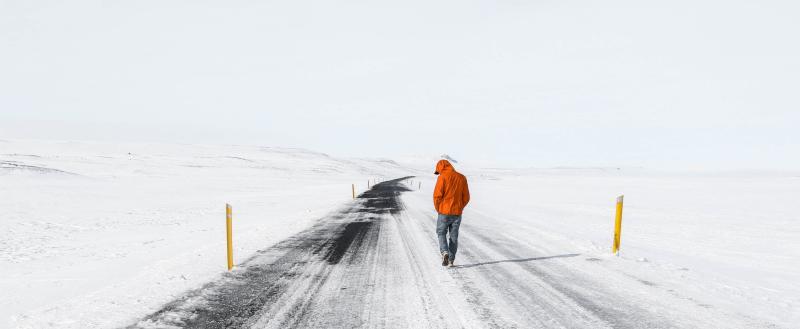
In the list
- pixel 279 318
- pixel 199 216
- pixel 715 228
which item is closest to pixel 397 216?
pixel 199 216

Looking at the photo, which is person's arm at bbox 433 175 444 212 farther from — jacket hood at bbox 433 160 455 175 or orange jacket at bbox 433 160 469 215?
jacket hood at bbox 433 160 455 175

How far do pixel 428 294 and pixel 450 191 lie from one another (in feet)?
7.67

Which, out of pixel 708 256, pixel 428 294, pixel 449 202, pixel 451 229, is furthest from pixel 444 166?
pixel 708 256

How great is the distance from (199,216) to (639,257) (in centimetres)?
1568

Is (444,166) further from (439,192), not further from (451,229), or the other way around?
(451,229)


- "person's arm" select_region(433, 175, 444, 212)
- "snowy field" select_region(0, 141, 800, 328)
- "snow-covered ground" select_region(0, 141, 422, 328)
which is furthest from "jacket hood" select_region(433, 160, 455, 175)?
"snow-covered ground" select_region(0, 141, 422, 328)

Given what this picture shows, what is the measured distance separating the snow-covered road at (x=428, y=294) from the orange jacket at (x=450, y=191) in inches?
37.9

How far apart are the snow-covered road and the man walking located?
→ 14.1 inches

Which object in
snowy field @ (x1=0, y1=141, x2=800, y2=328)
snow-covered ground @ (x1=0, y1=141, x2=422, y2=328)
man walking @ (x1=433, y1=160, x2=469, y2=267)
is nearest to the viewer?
snow-covered ground @ (x1=0, y1=141, x2=422, y2=328)

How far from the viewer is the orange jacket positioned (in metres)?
7.56

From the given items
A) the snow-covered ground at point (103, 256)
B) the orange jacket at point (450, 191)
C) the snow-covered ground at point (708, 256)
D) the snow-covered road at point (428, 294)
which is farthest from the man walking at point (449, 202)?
the snow-covered ground at point (103, 256)

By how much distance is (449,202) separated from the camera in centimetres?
759

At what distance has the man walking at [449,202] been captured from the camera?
24.8 ft

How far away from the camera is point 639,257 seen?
8.77 meters
